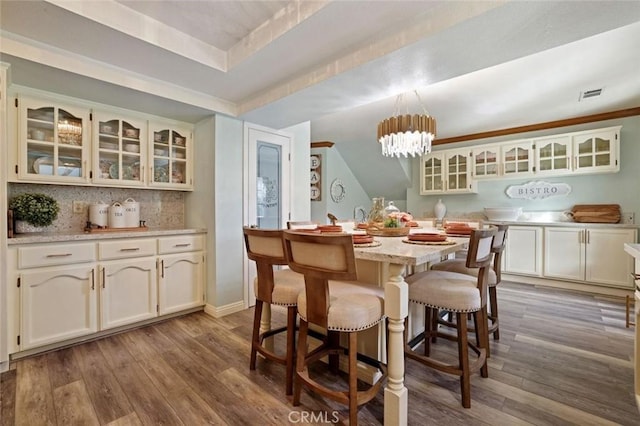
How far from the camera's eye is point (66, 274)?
85.6 inches

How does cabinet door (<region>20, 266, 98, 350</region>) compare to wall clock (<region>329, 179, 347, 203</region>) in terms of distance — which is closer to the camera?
cabinet door (<region>20, 266, 98, 350</region>)

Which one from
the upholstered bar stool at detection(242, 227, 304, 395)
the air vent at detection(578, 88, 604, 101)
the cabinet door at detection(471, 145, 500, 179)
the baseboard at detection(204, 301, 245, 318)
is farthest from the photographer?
the cabinet door at detection(471, 145, 500, 179)

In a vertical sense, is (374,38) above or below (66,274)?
above

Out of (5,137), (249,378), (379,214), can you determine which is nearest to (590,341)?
(379,214)

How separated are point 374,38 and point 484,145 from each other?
3657 millimetres

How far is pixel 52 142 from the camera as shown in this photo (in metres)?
2.32

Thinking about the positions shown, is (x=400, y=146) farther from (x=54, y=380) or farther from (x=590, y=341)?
(x=54, y=380)

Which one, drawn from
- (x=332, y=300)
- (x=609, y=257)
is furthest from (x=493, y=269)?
(x=609, y=257)

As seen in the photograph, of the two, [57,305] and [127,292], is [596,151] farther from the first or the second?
[57,305]

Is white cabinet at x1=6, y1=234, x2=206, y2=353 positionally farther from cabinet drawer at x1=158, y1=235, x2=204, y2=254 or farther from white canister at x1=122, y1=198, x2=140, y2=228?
white canister at x1=122, y1=198, x2=140, y2=228

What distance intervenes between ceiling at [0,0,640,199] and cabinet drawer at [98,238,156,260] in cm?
128

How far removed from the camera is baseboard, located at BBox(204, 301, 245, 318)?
2.88 metres

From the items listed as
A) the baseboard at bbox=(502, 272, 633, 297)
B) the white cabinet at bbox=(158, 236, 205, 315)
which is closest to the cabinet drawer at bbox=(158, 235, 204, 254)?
the white cabinet at bbox=(158, 236, 205, 315)
